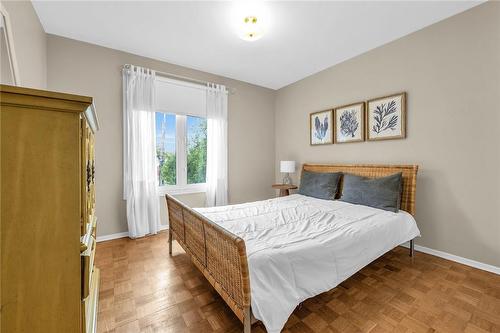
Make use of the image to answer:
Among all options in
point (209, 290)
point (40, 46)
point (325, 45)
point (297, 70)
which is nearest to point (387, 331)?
point (209, 290)

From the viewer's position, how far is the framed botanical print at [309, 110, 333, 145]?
138 inches

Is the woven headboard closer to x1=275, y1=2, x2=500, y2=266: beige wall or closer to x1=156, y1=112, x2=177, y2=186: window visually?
x1=275, y1=2, x2=500, y2=266: beige wall

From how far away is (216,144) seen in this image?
3736mm

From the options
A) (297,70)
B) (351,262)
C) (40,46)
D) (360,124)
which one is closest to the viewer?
(351,262)

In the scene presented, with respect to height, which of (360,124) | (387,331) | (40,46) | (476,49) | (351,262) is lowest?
(387,331)

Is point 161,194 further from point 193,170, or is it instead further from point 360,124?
point 360,124

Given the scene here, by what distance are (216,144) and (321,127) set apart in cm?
183

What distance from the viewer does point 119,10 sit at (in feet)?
7.26

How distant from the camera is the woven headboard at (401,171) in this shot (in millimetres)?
2475

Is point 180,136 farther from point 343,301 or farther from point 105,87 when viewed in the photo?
point 343,301

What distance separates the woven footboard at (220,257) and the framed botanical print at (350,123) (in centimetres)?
259

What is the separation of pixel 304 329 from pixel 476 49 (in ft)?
10.2

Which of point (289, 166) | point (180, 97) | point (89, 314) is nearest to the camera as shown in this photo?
point (89, 314)

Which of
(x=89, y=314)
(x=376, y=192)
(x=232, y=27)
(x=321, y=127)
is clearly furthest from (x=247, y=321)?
(x=321, y=127)
